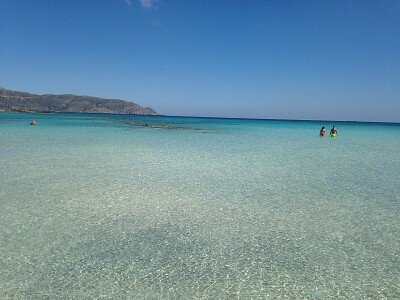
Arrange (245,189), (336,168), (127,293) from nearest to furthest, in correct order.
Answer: (127,293) → (245,189) → (336,168)

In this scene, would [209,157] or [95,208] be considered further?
[209,157]

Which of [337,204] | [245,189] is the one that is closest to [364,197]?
[337,204]

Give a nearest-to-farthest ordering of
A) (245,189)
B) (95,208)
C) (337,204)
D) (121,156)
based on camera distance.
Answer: (95,208), (337,204), (245,189), (121,156)

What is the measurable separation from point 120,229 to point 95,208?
5.99ft

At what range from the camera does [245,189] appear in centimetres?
1124

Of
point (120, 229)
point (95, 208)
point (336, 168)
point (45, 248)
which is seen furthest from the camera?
point (336, 168)

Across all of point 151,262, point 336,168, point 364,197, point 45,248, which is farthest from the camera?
point 336,168

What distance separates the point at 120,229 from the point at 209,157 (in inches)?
490

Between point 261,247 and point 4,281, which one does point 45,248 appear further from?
point 261,247

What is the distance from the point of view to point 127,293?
4.67m

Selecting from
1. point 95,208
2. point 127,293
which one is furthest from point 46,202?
point 127,293

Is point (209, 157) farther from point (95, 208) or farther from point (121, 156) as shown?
point (95, 208)

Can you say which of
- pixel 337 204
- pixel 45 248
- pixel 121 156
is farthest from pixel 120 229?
pixel 121 156

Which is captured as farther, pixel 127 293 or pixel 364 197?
pixel 364 197
